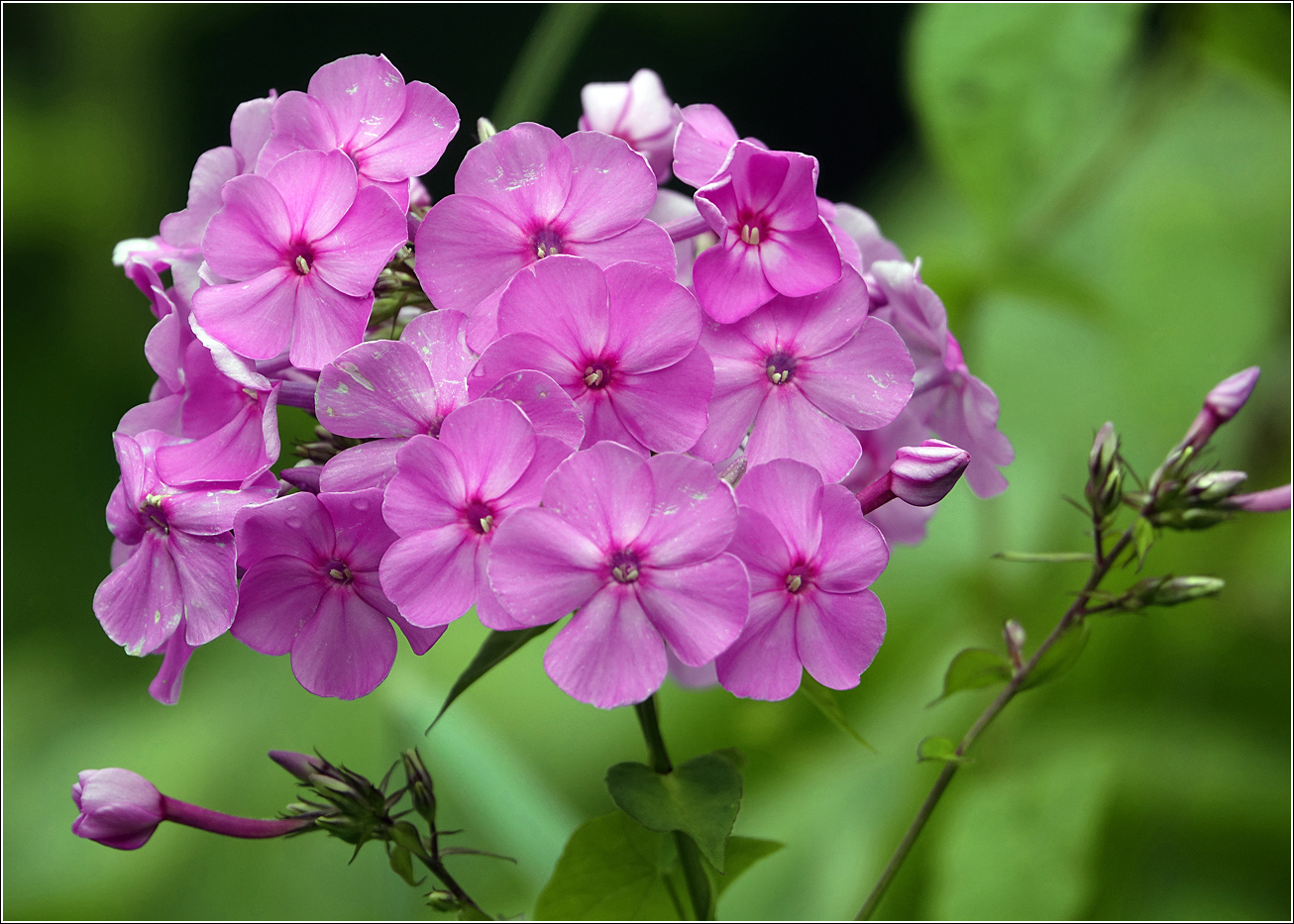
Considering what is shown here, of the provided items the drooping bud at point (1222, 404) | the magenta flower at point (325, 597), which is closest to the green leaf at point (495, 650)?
the magenta flower at point (325, 597)

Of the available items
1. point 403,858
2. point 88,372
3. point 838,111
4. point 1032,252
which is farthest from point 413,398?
point 88,372

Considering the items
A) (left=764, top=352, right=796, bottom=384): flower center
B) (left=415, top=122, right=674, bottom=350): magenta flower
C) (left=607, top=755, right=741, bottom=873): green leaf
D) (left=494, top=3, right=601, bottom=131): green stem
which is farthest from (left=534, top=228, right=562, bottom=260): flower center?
(left=494, top=3, right=601, bottom=131): green stem

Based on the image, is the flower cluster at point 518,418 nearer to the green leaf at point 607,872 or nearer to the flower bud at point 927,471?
the flower bud at point 927,471

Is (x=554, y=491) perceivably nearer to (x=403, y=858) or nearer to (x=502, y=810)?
(x=403, y=858)

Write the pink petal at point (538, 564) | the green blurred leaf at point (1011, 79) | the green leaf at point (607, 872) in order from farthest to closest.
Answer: the green blurred leaf at point (1011, 79)
the green leaf at point (607, 872)
the pink petal at point (538, 564)

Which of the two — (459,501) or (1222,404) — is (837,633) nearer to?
(459,501)

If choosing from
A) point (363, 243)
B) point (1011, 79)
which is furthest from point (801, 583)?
point (1011, 79)
